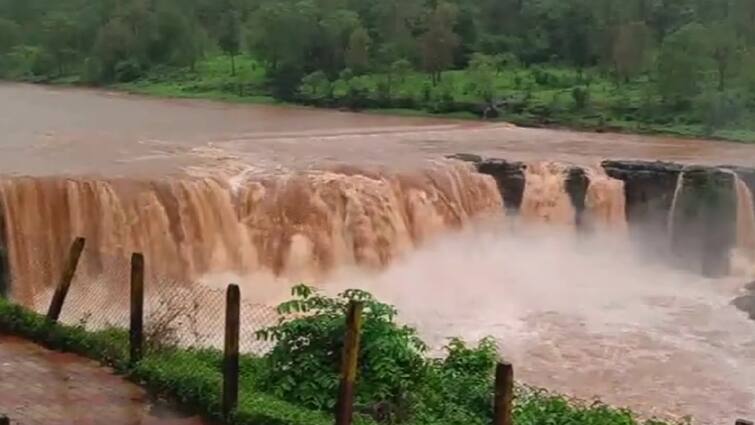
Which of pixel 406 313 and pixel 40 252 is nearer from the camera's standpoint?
pixel 40 252

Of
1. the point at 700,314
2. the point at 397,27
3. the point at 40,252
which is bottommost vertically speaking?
the point at 700,314

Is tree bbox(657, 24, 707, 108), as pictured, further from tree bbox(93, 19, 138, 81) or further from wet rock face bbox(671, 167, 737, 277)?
tree bbox(93, 19, 138, 81)

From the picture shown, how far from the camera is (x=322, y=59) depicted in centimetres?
3831

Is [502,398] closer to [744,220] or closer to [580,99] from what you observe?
[744,220]

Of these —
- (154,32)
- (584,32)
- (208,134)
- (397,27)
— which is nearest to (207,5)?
(154,32)

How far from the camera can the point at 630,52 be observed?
3441 centimetres

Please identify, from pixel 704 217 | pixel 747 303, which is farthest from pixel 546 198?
pixel 747 303

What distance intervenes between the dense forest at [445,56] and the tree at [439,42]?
60 millimetres

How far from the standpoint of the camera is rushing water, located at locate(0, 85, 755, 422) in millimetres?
12672

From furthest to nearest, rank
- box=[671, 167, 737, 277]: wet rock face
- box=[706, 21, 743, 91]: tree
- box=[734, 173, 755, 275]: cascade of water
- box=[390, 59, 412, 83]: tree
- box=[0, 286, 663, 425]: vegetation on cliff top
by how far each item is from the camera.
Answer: box=[390, 59, 412, 83]: tree
box=[706, 21, 743, 91]: tree
box=[671, 167, 737, 277]: wet rock face
box=[734, 173, 755, 275]: cascade of water
box=[0, 286, 663, 425]: vegetation on cliff top

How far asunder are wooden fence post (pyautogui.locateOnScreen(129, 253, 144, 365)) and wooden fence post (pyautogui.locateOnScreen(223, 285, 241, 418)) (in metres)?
0.85

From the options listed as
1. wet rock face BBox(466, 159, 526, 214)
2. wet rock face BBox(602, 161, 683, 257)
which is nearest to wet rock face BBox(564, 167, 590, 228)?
wet rock face BBox(602, 161, 683, 257)

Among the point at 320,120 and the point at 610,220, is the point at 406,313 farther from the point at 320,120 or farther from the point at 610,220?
the point at 320,120

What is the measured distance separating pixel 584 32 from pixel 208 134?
63.2 feet
